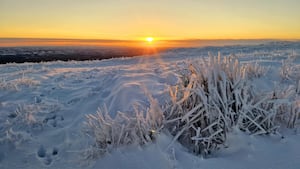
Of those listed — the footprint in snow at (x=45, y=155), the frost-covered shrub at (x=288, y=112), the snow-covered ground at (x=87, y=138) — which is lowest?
the footprint in snow at (x=45, y=155)

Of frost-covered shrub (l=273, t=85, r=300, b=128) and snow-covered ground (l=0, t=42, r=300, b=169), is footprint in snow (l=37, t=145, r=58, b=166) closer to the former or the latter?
snow-covered ground (l=0, t=42, r=300, b=169)

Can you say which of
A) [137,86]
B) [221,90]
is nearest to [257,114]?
[221,90]

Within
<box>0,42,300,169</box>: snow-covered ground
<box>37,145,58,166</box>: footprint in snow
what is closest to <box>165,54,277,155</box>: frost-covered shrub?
<box>0,42,300,169</box>: snow-covered ground

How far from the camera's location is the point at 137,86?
16.7 ft

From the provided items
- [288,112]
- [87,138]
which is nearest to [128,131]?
[87,138]

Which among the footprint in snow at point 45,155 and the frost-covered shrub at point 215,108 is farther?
the footprint in snow at point 45,155

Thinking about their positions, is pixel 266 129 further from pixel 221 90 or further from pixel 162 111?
pixel 162 111

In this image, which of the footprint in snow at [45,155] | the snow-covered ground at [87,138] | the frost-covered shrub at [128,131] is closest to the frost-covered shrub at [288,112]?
the snow-covered ground at [87,138]

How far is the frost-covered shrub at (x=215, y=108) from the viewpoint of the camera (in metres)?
2.80

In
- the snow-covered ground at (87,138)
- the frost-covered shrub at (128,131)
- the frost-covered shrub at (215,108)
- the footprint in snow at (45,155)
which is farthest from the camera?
the footprint in snow at (45,155)

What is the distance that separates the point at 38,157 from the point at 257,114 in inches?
100

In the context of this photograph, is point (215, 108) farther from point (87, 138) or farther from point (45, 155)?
point (45, 155)

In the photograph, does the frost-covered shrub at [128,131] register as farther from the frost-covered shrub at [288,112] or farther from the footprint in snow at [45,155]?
the frost-covered shrub at [288,112]

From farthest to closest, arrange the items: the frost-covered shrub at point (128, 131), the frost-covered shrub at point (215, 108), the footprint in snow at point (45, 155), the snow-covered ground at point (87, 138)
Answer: the footprint in snow at point (45, 155)
the frost-covered shrub at point (128, 131)
the frost-covered shrub at point (215, 108)
the snow-covered ground at point (87, 138)
